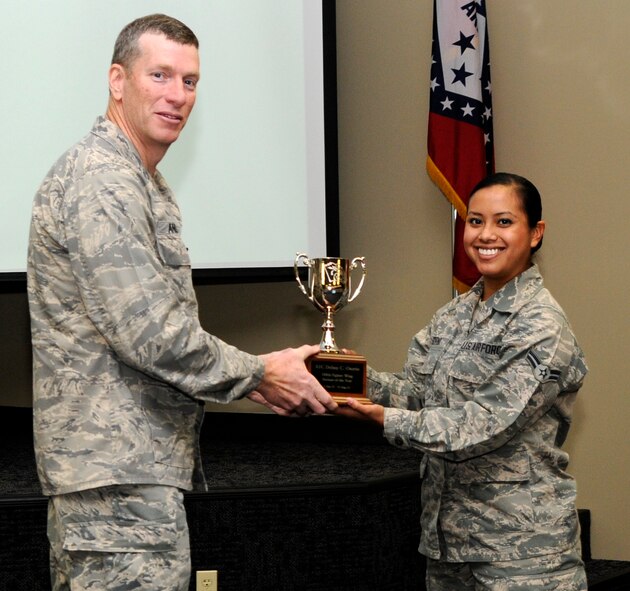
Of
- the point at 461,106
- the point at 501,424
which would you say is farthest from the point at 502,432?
the point at 461,106

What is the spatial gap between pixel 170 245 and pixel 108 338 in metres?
0.24

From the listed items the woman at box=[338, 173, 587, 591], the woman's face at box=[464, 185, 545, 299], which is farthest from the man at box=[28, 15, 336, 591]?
the woman's face at box=[464, 185, 545, 299]

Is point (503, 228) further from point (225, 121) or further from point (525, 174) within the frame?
point (225, 121)

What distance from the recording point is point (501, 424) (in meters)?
2.28

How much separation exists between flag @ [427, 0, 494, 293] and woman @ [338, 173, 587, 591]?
1656mm

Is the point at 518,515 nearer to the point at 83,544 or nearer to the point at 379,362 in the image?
the point at 83,544

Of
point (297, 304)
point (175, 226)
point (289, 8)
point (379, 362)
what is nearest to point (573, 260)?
point (379, 362)

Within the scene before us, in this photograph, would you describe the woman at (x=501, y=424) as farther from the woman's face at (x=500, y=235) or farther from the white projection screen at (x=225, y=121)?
the white projection screen at (x=225, y=121)

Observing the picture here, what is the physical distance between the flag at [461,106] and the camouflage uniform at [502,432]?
67.3 inches

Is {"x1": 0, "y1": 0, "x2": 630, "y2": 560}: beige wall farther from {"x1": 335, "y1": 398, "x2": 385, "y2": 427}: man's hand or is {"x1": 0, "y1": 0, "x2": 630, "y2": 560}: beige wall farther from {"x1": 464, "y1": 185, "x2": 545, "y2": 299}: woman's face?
{"x1": 335, "y1": 398, "x2": 385, "y2": 427}: man's hand

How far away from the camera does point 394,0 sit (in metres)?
4.55

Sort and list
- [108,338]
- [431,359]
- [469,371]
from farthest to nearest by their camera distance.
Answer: [431,359], [469,371], [108,338]

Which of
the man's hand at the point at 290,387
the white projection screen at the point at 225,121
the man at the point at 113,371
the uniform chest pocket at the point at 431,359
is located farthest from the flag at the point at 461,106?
the man at the point at 113,371

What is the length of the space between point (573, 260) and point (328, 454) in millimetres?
1305
